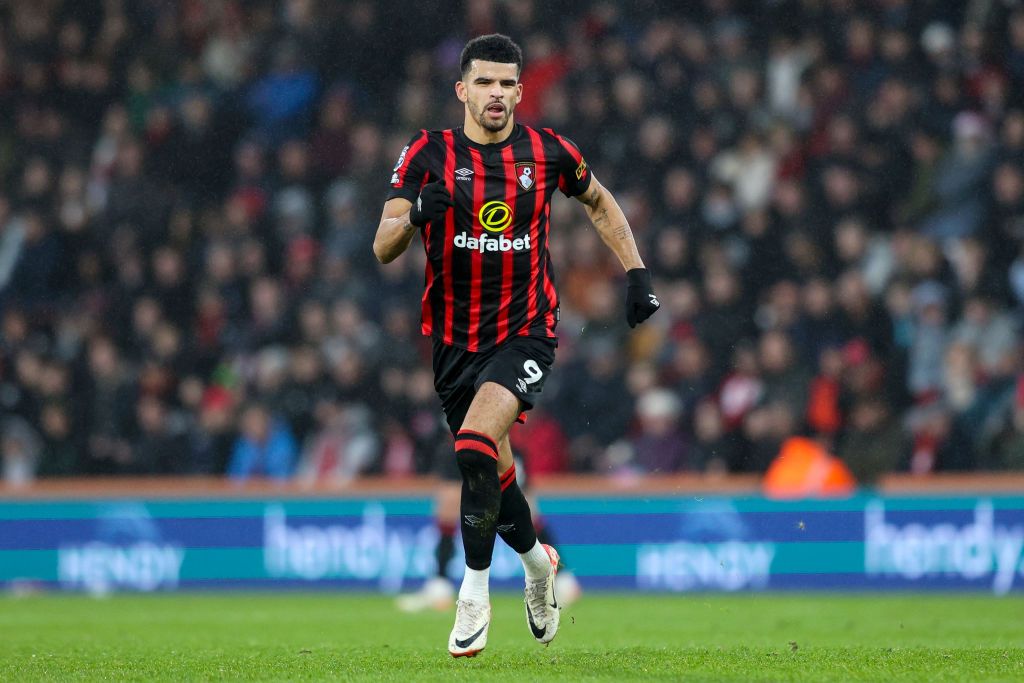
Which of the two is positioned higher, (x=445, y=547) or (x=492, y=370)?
(x=492, y=370)

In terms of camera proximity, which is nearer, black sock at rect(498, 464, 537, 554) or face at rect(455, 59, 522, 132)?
face at rect(455, 59, 522, 132)

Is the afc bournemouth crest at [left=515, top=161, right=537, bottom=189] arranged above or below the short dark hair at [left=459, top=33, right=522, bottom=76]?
below

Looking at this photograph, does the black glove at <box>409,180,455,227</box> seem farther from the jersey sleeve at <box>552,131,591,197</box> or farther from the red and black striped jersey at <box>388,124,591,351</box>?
the jersey sleeve at <box>552,131,591,197</box>

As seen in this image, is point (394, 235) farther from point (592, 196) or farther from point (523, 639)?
point (523, 639)

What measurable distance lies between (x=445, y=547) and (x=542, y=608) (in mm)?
3885

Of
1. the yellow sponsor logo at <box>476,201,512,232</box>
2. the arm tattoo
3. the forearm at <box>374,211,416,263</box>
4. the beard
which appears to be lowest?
the forearm at <box>374,211,416,263</box>

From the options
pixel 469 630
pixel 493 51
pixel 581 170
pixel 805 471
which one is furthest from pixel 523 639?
pixel 805 471

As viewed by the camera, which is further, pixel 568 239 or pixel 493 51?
pixel 568 239

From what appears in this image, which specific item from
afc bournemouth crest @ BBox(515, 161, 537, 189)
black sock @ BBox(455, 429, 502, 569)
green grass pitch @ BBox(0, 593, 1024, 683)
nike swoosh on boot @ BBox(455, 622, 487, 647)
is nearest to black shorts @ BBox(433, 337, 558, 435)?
black sock @ BBox(455, 429, 502, 569)

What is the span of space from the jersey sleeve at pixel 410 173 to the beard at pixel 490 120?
234 millimetres

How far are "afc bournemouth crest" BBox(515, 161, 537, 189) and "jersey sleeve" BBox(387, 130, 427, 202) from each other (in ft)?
1.21

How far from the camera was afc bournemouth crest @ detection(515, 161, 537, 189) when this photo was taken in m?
6.16

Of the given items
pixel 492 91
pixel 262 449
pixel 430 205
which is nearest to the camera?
pixel 430 205

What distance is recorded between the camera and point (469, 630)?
5.83 metres
